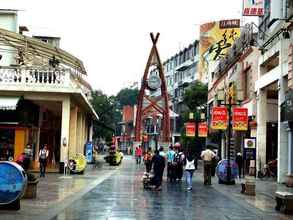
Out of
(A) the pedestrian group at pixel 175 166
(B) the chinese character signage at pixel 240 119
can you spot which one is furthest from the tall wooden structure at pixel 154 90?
(A) the pedestrian group at pixel 175 166

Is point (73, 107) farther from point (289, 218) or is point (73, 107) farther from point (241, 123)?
point (289, 218)

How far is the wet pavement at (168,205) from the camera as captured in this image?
14.7 metres

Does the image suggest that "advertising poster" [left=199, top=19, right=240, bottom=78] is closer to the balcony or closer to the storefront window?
the balcony

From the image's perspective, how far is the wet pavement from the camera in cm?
1474

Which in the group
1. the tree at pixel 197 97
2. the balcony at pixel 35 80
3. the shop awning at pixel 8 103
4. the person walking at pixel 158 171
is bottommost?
the person walking at pixel 158 171

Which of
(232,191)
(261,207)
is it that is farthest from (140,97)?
(261,207)

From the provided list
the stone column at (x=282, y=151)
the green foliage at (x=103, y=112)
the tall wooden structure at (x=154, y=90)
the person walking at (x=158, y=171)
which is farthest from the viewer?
the green foliage at (x=103, y=112)

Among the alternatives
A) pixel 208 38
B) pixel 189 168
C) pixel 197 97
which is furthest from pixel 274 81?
pixel 208 38

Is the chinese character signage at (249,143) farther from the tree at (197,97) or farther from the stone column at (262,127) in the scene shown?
the tree at (197,97)

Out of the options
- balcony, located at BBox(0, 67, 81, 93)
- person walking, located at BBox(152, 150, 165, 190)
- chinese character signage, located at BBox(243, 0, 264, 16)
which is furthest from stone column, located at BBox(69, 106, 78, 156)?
person walking, located at BBox(152, 150, 165, 190)

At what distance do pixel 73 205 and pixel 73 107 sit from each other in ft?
71.3

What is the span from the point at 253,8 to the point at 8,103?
13848 mm

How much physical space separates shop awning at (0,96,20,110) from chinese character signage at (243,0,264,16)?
12980 mm

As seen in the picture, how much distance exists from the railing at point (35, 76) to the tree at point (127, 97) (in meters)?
122
